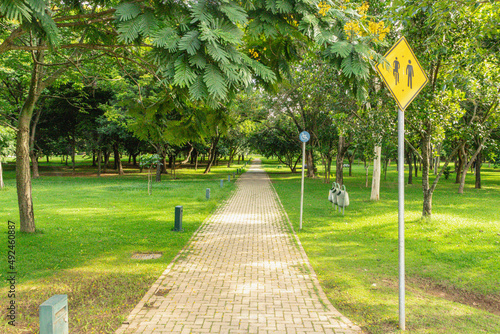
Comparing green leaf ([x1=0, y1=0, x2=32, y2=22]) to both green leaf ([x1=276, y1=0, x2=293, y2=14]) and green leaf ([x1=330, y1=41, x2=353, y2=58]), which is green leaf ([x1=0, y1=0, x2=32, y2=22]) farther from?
green leaf ([x1=330, y1=41, x2=353, y2=58])

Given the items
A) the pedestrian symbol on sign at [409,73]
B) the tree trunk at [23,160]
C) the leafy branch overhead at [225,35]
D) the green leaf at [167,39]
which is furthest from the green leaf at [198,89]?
the tree trunk at [23,160]

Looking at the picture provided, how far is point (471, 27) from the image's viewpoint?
8508 millimetres

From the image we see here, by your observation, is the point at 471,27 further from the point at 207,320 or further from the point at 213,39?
the point at 207,320

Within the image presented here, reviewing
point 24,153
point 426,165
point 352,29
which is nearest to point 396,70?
point 352,29

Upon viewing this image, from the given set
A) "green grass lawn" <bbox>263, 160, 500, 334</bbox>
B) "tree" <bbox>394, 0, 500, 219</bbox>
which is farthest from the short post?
"tree" <bbox>394, 0, 500, 219</bbox>

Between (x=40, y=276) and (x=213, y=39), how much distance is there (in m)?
5.45

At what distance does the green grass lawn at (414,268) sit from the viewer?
4.56 metres

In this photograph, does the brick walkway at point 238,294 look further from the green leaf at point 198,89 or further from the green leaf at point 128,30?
the green leaf at point 128,30

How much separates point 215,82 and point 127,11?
1315 mm

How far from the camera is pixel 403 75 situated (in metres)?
4.20

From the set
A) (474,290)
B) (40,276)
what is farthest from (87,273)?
(474,290)

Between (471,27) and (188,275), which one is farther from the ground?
(471,27)

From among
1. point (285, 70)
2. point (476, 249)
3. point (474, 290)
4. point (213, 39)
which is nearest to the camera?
point (213, 39)

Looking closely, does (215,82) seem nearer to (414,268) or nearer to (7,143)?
(414,268)
